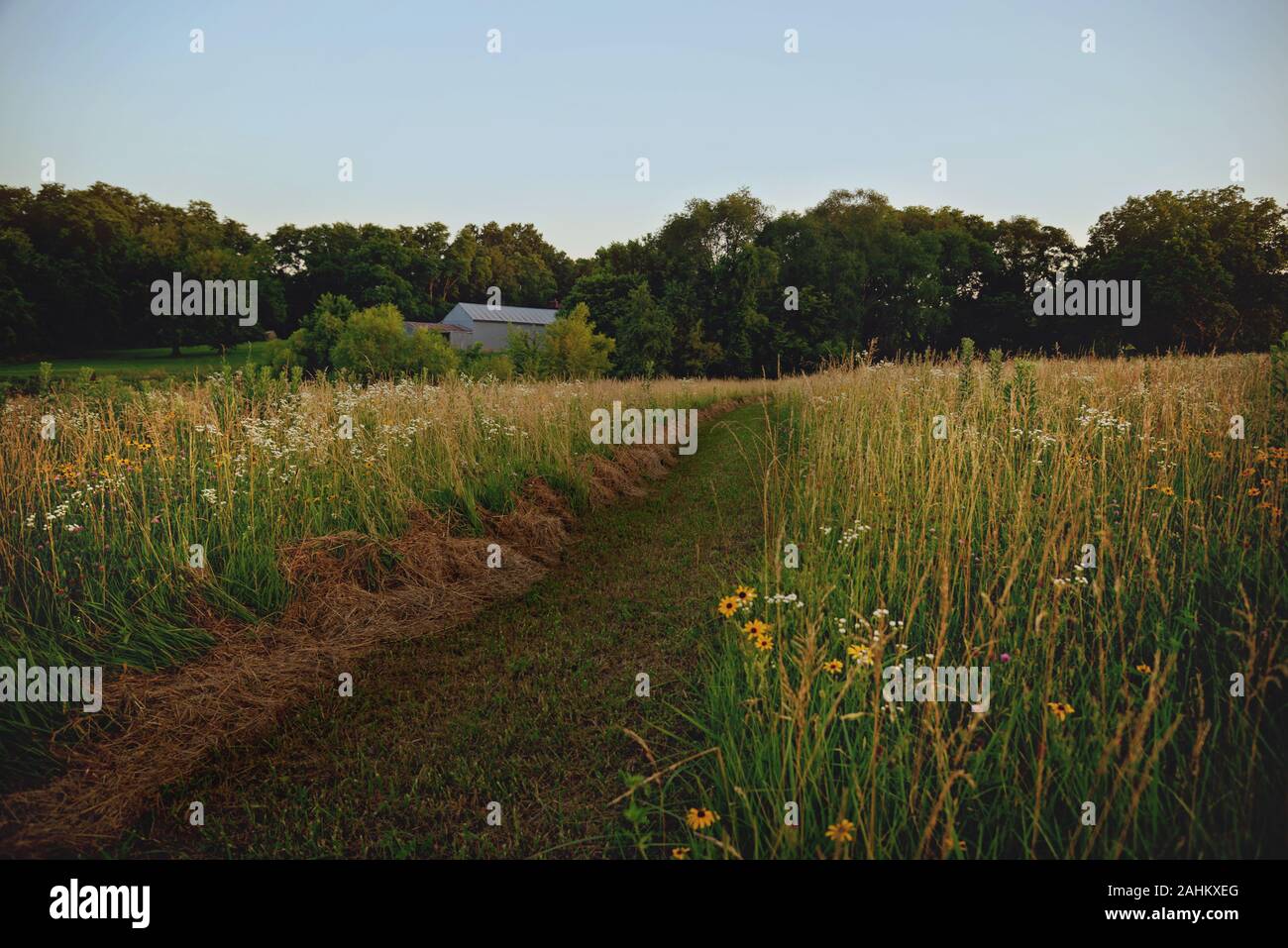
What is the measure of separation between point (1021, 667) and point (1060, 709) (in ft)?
1.17

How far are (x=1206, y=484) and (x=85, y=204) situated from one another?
33.2 m

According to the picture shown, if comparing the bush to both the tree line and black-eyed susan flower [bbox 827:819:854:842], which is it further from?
black-eyed susan flower [bbox 827:819:854:842]

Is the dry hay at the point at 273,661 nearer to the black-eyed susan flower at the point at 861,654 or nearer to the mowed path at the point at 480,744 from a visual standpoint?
the mowed path at the point at 480,744

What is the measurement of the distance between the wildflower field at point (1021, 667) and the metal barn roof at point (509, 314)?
215ft

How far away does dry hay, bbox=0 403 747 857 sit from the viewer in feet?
9.77

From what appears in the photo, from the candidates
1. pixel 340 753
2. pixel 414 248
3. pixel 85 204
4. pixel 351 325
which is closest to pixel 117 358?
pixel 85 204

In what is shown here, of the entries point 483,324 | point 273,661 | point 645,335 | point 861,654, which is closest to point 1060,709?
point 861,654

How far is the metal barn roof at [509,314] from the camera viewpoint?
7088cm

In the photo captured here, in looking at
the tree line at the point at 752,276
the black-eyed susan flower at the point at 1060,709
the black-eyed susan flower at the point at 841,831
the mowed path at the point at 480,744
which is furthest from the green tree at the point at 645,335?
the black-eyed susan flower at the point at 841,831

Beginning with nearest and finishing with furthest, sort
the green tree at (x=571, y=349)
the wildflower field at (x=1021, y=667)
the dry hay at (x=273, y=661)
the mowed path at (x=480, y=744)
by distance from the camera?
the wildflower field at (x=1021, y=667)
the mowed path at (x=480, y=744)
the dry hay at (x=273, y=661)
the green tree at (x=571, y=349)

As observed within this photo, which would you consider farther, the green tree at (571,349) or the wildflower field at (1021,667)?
the green tree at (571,349)

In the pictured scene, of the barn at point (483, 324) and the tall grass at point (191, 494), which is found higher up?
the barn at point (483, 324)

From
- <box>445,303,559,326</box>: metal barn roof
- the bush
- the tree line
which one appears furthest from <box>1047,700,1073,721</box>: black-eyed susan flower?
<box>445,303,559,326</box>: metal barn roof

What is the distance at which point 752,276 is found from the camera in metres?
45.2
